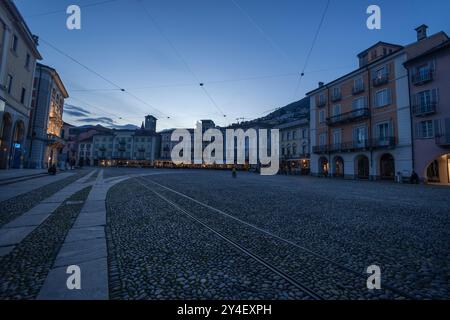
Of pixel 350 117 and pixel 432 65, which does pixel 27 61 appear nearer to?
pixel 350 117

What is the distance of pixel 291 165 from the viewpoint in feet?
166

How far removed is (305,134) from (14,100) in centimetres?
4648

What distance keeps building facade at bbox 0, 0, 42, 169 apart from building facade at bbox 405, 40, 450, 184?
39195mm

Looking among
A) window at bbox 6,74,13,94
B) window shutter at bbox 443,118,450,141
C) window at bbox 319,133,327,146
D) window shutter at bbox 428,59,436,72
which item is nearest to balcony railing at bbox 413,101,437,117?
window shutter at bbox 443,118,450,141

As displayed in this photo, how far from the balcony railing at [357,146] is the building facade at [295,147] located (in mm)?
10368

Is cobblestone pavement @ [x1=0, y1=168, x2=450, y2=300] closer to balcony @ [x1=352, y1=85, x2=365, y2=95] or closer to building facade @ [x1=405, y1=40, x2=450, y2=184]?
building facade @ [x1=405, y1=40, x2=450, y2=184]

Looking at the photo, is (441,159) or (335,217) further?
(441,159)

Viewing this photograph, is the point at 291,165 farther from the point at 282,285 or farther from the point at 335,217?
the point at 282,285

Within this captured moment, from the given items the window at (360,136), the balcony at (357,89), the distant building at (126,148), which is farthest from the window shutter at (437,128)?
the distant building at (126,148)

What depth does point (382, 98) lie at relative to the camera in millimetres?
25406

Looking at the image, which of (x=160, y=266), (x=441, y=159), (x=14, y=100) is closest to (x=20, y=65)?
(x=14, y=100)

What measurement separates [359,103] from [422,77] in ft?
23.6

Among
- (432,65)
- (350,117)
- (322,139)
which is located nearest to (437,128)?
(432,65)

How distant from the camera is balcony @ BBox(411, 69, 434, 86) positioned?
68.0 feet
